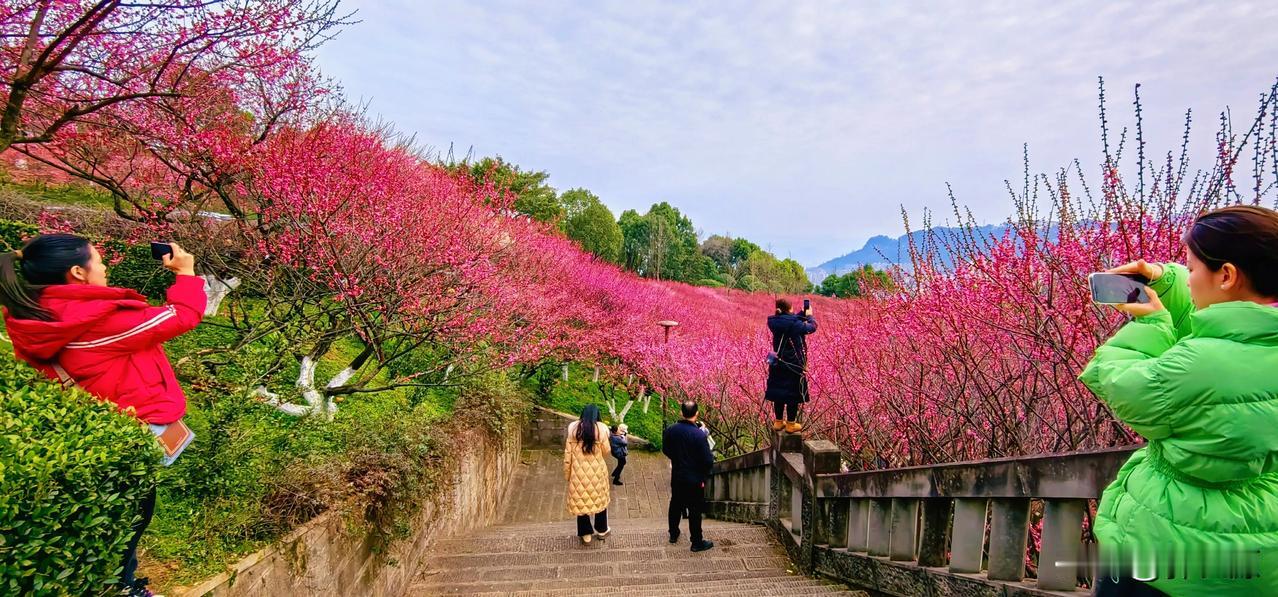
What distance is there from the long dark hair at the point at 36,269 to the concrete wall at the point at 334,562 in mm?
1344

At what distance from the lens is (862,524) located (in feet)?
12.1

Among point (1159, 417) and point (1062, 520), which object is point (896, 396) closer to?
point (1062, 520)

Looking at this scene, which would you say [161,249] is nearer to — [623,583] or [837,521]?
[623,583]

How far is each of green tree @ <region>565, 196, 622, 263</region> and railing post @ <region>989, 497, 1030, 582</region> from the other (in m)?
26.0

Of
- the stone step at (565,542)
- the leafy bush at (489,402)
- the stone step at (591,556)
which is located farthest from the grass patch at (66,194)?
the stone step at (591,556)

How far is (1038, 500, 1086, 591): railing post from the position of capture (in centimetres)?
225

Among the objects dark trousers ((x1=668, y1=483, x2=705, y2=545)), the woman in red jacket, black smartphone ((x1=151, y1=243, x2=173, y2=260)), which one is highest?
black smartphone ((x1=151, y1=243, x2=173, y2=260))

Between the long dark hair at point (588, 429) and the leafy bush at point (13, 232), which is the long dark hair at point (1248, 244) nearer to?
the long dark hair at point (588, 429)

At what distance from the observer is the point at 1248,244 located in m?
1.37

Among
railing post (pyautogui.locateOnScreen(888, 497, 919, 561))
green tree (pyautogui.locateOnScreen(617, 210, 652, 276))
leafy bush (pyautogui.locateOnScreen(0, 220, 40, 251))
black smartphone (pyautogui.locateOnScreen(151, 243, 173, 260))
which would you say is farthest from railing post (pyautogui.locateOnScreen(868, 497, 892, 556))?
green tree (pyautogui.locateOnScreen(617, 210, 652, 276))

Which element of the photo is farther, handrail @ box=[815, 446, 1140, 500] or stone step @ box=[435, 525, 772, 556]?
stone step @ box=[435, 525, 772, 556]

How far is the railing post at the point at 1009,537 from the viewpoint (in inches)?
98.7

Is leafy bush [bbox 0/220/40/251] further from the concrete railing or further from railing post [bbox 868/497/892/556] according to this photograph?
railing post [bbox 868/497/892/556]

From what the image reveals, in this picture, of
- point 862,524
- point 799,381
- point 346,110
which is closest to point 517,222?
point 346,110
